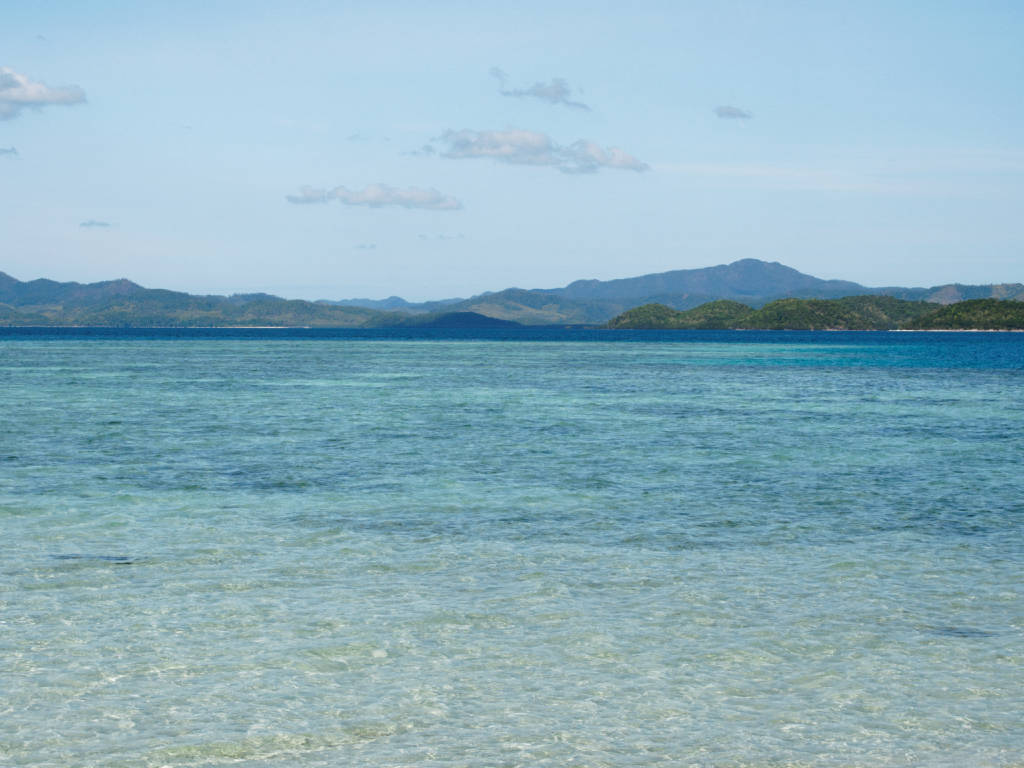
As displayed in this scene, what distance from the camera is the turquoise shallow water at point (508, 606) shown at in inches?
405

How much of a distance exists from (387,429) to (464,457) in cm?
1102

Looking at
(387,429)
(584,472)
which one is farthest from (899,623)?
(387,429)

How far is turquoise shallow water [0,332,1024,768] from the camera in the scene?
1029 cm

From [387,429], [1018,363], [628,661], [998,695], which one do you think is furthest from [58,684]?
[1018,363]

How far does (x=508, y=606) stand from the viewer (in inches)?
590

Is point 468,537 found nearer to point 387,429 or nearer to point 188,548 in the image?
point 188,548

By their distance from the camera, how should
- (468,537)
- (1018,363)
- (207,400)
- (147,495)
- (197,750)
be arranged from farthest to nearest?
(1018,363) → (207,400) → (147,495) → (468,537) → (197,750)

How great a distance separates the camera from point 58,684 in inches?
453

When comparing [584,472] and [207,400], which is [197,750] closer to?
[584,472]

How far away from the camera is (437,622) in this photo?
14.1 meters

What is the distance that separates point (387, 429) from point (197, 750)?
Answer: 1361 inches

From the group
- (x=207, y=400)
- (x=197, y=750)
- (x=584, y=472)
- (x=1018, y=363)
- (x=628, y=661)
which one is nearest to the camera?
(x=197, y=750)

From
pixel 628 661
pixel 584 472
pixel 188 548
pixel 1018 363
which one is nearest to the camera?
pixel 628 661

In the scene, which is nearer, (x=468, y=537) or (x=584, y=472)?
(x=468, y=537)
